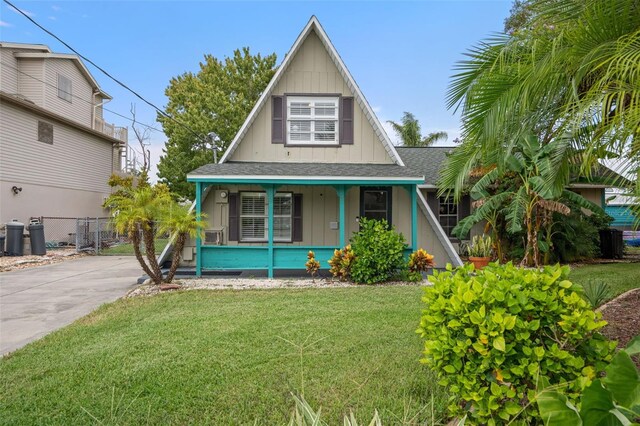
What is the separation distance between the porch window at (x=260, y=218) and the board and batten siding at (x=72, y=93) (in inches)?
594

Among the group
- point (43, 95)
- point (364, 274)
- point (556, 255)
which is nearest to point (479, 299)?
point (364, 274)

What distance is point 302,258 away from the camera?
9.99m

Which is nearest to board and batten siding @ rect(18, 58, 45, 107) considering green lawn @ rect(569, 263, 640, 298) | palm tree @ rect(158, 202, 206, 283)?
palm tree @ rect(158, 202, 206, 283)

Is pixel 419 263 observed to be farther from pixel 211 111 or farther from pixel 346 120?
pixel 211 111

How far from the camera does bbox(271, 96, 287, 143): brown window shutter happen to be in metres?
11.0

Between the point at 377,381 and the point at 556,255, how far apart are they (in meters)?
11.3

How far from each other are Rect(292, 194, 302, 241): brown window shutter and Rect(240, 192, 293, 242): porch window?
0.44 ft

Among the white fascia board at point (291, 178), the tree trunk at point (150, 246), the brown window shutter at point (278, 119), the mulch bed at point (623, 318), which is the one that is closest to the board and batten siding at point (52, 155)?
the tree trunk at point (150, 246)

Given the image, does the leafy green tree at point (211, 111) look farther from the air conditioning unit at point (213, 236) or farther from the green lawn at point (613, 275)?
the green lawn at point (613, 275)

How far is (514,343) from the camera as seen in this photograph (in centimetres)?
234

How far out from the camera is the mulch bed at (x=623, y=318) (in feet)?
13.2

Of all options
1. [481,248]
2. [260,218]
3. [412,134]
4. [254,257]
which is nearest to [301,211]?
[260,218]

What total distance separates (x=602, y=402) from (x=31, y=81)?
24599 millimetres

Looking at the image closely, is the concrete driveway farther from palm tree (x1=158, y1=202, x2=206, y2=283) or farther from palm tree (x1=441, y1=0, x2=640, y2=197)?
palm tree (x1=441, y1=0, x2=640, y2=197)
